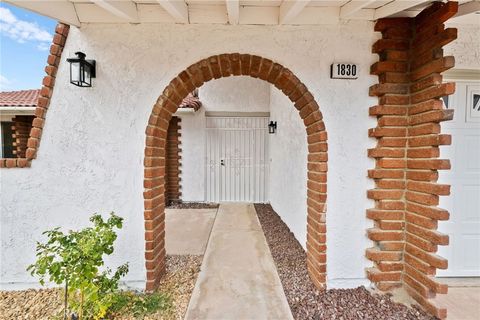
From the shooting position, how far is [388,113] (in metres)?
2.41

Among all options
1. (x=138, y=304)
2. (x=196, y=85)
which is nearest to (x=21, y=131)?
(x=196, y=85)

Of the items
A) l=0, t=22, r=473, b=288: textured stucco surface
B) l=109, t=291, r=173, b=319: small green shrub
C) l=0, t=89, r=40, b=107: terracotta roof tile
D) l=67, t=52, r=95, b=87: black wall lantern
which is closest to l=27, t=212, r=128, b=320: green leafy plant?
l=109, t=291, r=173, b=319: small green shrub

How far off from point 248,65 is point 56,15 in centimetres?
201

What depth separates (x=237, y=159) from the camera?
23.0 ft

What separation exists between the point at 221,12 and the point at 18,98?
284 inches

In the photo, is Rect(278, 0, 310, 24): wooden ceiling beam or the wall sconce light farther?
the wall sconce light

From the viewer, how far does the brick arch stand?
8.21 ft

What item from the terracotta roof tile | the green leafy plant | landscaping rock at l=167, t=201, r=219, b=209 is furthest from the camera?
landscaping rock at l=167, t=201, r=219, b=209

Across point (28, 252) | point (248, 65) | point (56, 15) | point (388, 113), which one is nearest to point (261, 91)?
point (248, 65)

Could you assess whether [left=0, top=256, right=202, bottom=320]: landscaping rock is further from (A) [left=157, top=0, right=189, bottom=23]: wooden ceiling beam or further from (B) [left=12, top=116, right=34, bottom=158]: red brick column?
(B) [left=12, top=116, right=34, bottom=158]: red brick column

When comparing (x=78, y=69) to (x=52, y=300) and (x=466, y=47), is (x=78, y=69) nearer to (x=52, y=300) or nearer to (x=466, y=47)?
(x=52, y=300)

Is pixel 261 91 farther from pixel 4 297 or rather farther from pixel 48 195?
pixel 4 297

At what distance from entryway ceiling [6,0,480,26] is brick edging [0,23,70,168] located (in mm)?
265

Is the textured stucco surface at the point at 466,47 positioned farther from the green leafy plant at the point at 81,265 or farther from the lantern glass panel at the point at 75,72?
the green leafy plant at the point at 81,265
